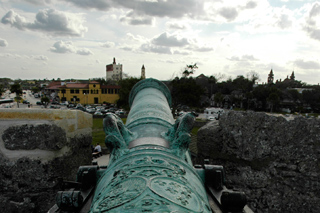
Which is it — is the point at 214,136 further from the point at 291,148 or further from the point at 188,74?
the point at 188,74

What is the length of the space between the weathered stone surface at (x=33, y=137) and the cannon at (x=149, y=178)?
2.34 feet

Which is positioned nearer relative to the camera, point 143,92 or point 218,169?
point 218,169

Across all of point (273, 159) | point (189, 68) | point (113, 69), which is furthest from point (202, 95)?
point (113, 69)

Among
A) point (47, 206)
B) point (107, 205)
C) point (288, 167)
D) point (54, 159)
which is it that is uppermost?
point (107, 205)

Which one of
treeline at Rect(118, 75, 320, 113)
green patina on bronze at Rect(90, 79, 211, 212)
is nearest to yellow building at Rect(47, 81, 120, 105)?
treeline at Rect(118, 75, 320, 113)

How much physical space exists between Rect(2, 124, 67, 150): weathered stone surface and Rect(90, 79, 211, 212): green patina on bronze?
35.8 inches

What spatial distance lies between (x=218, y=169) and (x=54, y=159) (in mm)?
1676

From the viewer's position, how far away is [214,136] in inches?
145

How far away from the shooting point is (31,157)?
2516mm

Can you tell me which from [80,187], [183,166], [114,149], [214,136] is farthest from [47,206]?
[214,136]

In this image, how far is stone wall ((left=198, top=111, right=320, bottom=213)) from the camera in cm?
314

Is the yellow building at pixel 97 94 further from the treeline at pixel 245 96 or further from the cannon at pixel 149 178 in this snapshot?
the cannon at pixel 149 178

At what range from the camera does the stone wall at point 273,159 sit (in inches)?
124

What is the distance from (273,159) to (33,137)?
2.91 metres
